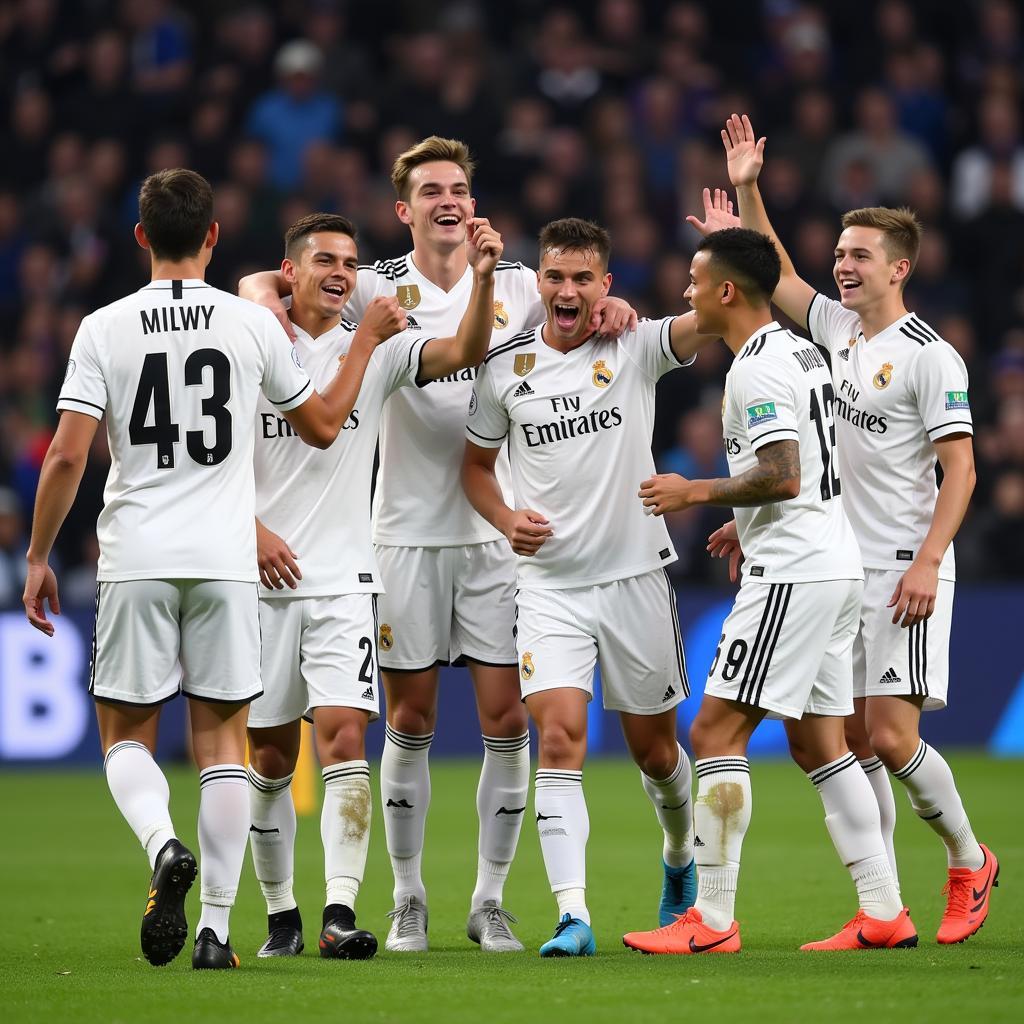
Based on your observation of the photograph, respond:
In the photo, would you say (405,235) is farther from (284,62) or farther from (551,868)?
(551,868)

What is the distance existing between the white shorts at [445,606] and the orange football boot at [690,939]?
48.4 inches

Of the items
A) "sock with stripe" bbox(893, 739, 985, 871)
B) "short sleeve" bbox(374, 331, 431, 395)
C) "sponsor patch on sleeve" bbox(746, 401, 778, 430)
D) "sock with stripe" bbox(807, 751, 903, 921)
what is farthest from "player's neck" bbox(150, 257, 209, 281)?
"sock with stripe" bbox(893, 739, 985, 871)

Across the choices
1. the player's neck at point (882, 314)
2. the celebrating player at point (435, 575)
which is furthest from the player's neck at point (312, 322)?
the player's neck at point (882, 314)

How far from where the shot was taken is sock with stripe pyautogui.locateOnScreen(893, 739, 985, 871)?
6.33 meters

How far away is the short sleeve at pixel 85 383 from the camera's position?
220 inches

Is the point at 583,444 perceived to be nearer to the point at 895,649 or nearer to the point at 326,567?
the point at 326,567

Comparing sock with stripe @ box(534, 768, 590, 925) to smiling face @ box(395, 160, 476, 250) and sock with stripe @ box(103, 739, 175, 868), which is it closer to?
sock with stripe @ box(103, 739, 175, 868)

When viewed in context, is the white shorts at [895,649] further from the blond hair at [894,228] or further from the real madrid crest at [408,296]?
the real madrid crest at [408,296]

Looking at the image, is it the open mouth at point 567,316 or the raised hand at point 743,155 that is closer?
the open mouth at point 567,316

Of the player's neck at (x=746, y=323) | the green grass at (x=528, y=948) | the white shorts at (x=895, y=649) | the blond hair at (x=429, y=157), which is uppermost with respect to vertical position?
the blond hair at (x=429, y=157)

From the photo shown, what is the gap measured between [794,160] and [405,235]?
3.73 meters

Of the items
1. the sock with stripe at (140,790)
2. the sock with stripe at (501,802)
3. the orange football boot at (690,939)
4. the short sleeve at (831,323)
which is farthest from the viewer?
the short sleeve at (831,323)

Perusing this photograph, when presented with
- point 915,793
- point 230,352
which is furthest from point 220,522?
point 915,793

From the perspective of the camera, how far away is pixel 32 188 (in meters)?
16.8
